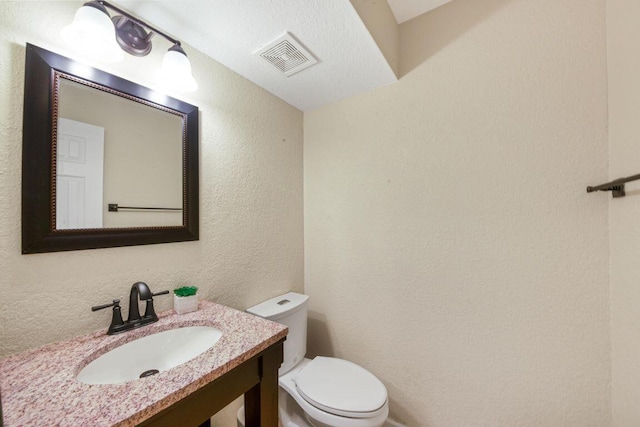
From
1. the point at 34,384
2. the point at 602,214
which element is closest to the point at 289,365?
the point at 34,384

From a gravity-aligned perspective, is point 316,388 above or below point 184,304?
below

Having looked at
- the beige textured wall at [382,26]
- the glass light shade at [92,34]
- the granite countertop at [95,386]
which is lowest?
the granite countertop at [95,386]

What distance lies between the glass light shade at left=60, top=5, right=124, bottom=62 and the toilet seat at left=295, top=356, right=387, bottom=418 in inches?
64.0

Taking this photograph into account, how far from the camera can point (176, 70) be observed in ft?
3.33

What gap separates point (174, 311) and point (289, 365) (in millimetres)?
727

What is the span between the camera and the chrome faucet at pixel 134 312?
890 mm

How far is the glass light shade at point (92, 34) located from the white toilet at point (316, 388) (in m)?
1.28

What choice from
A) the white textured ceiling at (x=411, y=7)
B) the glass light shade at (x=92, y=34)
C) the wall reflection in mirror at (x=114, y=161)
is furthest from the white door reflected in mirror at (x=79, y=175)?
the white textured ceiling at (x=411, y=7)

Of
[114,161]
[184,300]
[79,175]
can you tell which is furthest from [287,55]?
[184,300]

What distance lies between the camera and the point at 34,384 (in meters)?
0.61

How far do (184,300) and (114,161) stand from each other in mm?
632

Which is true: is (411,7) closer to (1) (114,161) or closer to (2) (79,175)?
(1) (114,161)

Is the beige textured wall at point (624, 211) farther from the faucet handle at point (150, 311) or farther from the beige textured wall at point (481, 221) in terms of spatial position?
the faucet handle at point (150, 311)

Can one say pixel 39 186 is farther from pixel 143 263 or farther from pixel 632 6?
pixel 632 6
